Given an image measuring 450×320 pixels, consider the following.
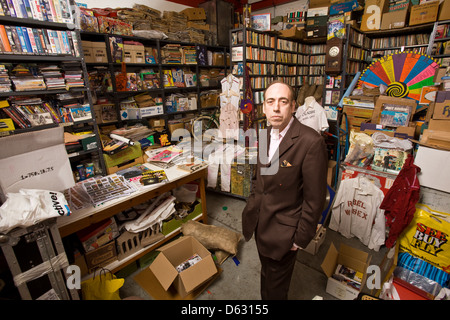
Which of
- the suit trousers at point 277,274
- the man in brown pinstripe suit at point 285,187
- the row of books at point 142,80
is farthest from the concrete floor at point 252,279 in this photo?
the row of books at point 142,80

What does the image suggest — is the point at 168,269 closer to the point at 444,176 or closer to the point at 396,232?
the point at 396,232

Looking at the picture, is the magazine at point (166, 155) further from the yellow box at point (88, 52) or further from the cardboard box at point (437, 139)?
the cardboard box at point (437, 139)

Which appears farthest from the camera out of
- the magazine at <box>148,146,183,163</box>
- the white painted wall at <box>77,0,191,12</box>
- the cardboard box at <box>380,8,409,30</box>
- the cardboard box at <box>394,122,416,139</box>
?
the cardboard box at <box>380,8,409,30</box>

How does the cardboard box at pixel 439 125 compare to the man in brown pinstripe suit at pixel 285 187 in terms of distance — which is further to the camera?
the cardboard box at pixel 439 125

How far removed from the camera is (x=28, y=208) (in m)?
1.15

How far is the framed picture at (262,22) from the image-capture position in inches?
167

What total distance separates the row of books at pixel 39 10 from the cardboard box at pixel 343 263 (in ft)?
9.09

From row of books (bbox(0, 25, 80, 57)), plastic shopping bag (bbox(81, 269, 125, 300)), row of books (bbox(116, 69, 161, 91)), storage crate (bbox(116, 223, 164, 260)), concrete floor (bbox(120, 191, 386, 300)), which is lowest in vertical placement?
concrete floor (bbox(120, 191, 386, 300))

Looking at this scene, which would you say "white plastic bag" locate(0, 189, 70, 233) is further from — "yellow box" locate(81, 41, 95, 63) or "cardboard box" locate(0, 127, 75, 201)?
"yellow box" locate(81, 41, 95, 63)

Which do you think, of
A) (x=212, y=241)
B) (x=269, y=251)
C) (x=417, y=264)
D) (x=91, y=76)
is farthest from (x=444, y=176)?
(x=91, y=76)

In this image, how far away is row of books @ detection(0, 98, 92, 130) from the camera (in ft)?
5.79

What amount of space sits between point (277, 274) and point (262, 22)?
4.35m

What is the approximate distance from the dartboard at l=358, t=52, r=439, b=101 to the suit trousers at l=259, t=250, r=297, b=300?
3.19 meters

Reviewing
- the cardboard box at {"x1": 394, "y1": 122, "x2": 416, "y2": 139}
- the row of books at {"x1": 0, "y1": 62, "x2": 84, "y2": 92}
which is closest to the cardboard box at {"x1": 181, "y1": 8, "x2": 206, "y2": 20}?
the row of books at {"x1": 0, "y1": 62, "x2": 84, "y2": 92}
